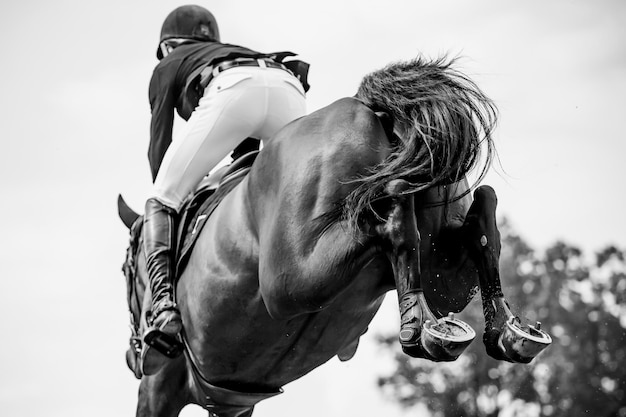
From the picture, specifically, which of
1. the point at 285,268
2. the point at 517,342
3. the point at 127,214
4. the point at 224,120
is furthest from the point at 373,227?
the point at 127,214

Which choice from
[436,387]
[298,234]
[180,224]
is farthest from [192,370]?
[436,387]

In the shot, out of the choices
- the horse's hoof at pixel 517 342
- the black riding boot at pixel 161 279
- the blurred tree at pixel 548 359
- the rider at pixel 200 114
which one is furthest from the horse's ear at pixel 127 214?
the blurred tree at pixel 548 359

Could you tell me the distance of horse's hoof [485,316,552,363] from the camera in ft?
19.9

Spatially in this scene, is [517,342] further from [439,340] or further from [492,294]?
[439,340]

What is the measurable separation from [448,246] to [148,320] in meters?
2.35

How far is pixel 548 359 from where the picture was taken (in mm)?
36406

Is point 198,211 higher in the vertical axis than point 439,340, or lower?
lower

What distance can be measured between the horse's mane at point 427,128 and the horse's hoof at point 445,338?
2.24 feet

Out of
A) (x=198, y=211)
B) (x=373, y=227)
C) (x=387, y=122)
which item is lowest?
(x=198, y=211)

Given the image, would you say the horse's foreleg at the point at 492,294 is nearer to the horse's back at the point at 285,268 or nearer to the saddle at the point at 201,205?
the horse's back at the point at 285,268

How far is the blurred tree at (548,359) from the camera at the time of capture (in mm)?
33750

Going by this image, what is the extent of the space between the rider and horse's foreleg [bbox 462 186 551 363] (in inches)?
75.8

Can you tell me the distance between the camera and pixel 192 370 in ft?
26.9

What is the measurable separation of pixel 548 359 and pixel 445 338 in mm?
31567
